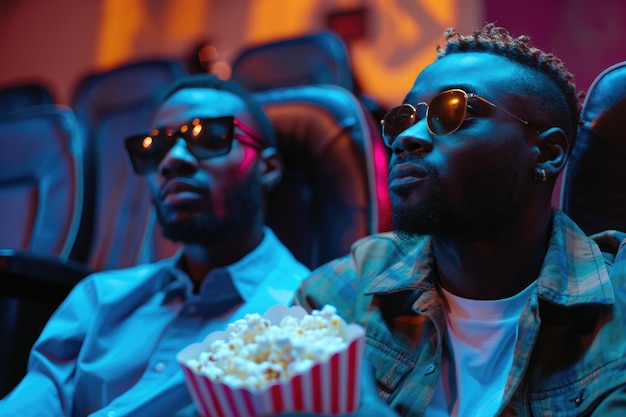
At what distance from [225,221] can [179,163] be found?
161mm

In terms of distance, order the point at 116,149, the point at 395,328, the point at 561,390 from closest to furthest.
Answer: the point at 561,390
the point at 395,328
the point at 116,149

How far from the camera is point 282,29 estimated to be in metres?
2.60

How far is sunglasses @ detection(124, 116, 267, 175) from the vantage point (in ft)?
5.09

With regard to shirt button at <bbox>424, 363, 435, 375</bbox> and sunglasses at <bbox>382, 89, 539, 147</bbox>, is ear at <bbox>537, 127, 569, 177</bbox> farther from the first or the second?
shirt button at <bbox>424, 363, 435, 375</bbox>

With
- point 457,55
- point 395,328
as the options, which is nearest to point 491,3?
point 457,55

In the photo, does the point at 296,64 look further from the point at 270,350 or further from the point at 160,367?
the point at 270,350

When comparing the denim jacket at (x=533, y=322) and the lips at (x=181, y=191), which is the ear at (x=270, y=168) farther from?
the denim jacket at (x=533, y=322)

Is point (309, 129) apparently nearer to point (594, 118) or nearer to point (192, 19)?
point (594, 118)

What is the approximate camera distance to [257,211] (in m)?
1.62

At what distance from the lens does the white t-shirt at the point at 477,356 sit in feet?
3.25

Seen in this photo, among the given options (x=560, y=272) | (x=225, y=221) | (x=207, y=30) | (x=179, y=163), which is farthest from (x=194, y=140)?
(x=207, y=30)

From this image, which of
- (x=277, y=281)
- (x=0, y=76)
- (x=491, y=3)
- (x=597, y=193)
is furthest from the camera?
(x=0, y=76)

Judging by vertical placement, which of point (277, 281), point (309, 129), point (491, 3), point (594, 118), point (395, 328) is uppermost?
point (491, 3)

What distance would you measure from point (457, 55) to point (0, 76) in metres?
2.74
